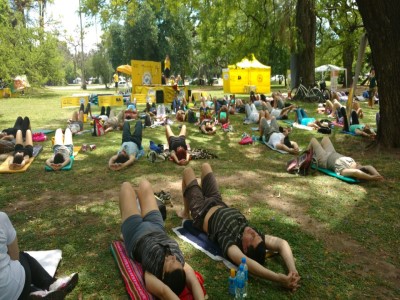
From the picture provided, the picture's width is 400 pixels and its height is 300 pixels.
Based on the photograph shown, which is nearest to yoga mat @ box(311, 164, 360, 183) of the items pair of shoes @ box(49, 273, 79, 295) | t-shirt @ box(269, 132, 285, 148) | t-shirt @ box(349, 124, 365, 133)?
t-shirt @ box(269, 132, 285, 148)

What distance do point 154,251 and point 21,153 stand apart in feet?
18.5

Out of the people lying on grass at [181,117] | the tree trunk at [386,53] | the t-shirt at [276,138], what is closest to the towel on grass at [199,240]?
the t-shirt at [276,138]

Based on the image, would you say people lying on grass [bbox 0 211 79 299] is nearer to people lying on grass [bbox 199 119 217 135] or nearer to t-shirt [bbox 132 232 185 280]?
t-shirt [bbox 132 232 185 280]

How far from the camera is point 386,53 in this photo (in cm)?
706

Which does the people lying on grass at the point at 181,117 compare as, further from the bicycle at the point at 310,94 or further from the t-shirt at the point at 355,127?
the bicycle at the point at 310,94

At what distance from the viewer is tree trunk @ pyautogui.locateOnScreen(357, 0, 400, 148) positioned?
688 centimetres

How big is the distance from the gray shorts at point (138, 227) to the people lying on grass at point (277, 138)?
5306 millimetres

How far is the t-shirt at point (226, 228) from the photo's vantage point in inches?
137

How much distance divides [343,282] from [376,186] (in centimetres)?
305

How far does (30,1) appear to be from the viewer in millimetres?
30453

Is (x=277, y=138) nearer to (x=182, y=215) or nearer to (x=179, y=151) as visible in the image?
(x=179, y=151)

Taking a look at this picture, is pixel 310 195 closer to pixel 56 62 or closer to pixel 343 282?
pixel 343 282

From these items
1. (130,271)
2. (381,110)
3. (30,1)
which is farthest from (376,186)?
(30,1)

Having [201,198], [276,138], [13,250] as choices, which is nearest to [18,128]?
[201,198]
